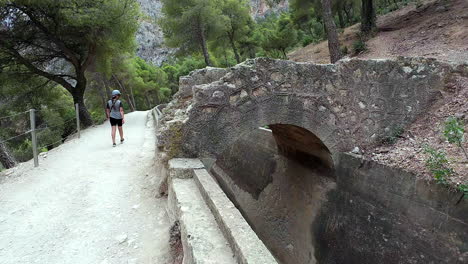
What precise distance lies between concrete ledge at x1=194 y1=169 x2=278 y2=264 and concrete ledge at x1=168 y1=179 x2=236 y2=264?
6 cm

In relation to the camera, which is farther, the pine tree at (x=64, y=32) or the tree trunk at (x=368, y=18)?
the tree trunk at (x=368, y=18)

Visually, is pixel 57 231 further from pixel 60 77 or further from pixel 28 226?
pixel 60 77

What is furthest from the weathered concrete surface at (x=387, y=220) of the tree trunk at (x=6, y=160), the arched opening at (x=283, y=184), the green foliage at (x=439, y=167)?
the tree trunk at (x=6, y=160)

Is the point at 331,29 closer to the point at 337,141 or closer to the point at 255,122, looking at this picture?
the point at 337,141

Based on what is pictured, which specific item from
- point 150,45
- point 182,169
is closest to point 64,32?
point 182,169

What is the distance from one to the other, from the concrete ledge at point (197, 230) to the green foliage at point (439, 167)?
3.30 meters

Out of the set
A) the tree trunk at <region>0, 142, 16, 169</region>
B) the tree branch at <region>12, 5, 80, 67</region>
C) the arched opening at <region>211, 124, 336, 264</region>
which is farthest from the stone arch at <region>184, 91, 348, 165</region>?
the tree branch at <region>12, 5, 80, 67</region>

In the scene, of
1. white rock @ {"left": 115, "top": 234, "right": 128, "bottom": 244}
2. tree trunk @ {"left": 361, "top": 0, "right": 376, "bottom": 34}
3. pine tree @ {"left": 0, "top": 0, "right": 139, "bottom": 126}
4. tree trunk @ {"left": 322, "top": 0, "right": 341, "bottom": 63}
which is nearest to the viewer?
white rock @ {"left": 115, "top": 234, "right": 128, "bottom": 244}

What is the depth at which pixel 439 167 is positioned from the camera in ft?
14.2

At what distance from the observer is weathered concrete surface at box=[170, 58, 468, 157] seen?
4.56 meters

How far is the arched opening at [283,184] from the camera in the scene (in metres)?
6.58

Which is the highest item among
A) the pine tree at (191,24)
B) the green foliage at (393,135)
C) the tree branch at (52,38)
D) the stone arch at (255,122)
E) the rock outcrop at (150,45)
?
the rock outcrop at (150,45)

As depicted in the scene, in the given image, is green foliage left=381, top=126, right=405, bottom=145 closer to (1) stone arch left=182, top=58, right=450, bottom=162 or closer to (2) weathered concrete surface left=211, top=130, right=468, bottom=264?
(1) stone arch left=182, top=58, right=450, bottom=162

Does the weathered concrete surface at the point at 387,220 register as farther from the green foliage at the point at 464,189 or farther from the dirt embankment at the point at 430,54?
the dirt embankment at the point at 430,54
